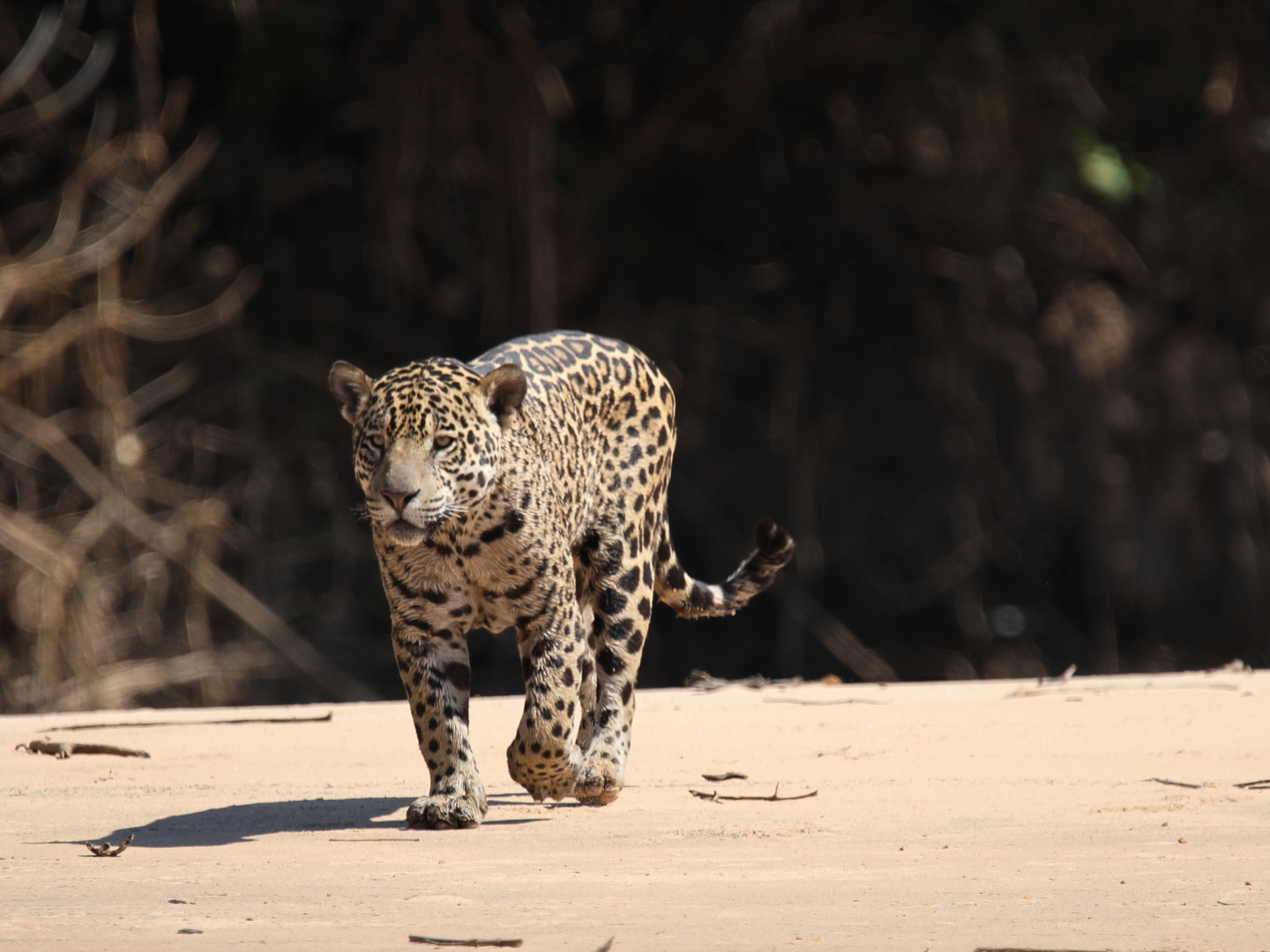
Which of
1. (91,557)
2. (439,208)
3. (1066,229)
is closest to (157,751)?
(91,557)

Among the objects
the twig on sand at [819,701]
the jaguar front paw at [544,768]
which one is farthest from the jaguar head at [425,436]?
the twig on sand at [819,701]

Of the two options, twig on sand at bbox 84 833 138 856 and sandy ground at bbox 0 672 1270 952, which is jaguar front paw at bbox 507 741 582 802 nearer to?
sandy ground at bbox 0 672 1270 952

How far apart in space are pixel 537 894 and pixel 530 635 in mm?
1354

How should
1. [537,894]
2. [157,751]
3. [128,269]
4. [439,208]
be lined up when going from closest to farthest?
1. [537,894]
2. [157,751]
3. [128,269]
4. [439,208]

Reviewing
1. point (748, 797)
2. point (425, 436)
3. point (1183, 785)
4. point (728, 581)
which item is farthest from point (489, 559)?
point (1183, 785)

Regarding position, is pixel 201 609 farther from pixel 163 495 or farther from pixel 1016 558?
pixel 1016 558

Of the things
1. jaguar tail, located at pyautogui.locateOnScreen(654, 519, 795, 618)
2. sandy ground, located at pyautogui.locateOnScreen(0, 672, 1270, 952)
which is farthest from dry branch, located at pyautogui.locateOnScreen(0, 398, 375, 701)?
jaguar tail, located at pyautogui.locateOnScreen(654, 519, 795, 618)

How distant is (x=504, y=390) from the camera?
5074 mm

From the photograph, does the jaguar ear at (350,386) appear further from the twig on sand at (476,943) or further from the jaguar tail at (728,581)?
the twig on sand at (476,943)

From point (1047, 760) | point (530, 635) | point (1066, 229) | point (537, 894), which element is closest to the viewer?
point (537, 894)

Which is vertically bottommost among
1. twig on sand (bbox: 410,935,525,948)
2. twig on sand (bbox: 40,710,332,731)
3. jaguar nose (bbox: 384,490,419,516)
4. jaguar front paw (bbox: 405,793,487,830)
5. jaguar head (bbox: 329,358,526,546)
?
twig on sand (bbox: 40,710,332,731)

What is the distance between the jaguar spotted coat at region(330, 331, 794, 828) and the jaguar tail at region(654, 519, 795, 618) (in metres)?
0.67

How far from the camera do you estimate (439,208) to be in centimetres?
1424

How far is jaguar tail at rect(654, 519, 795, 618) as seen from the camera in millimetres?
6461
